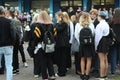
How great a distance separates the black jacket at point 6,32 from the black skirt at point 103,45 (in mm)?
2457

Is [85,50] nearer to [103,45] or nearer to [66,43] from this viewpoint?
[103,45]

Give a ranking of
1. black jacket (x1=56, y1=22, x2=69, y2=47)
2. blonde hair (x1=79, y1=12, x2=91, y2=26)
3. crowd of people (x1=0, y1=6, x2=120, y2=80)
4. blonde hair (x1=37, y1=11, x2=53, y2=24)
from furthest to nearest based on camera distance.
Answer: black jacket (x1=56, y1=22, x2=69, y2=47)
blonde hair (x1=79, y1=12, x2=91, y2=26)
blonde hair (x1=37, y1=11, x2=53, y2=24)
crowd of people (x1=0, y1=6, x2=120, y2=80)

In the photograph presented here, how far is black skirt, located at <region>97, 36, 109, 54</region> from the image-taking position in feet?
34.9

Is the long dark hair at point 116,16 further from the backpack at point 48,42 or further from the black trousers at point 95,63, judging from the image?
the backpack at point 48,42

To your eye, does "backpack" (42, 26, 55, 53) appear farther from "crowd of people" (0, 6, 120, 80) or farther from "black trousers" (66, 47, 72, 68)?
"black trousers" (66, 47, 72, 68)

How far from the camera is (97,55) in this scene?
11484 millimetres

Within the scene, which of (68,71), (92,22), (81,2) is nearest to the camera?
(92,22)

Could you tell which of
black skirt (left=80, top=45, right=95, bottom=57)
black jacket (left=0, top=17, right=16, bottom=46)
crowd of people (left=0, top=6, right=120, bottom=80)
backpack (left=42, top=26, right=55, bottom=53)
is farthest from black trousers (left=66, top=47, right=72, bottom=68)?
black jacket (left=0, top=17, right=16, bottom=46)

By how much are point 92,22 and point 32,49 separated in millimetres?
1939

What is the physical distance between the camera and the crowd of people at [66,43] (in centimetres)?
981

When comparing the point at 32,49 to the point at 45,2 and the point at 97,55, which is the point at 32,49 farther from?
the point at 45,2

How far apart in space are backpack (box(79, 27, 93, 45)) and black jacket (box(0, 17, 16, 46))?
1943 millimetres

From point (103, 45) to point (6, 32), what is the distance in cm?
271

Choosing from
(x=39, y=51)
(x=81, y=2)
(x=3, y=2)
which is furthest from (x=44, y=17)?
(x=3, y=2)
